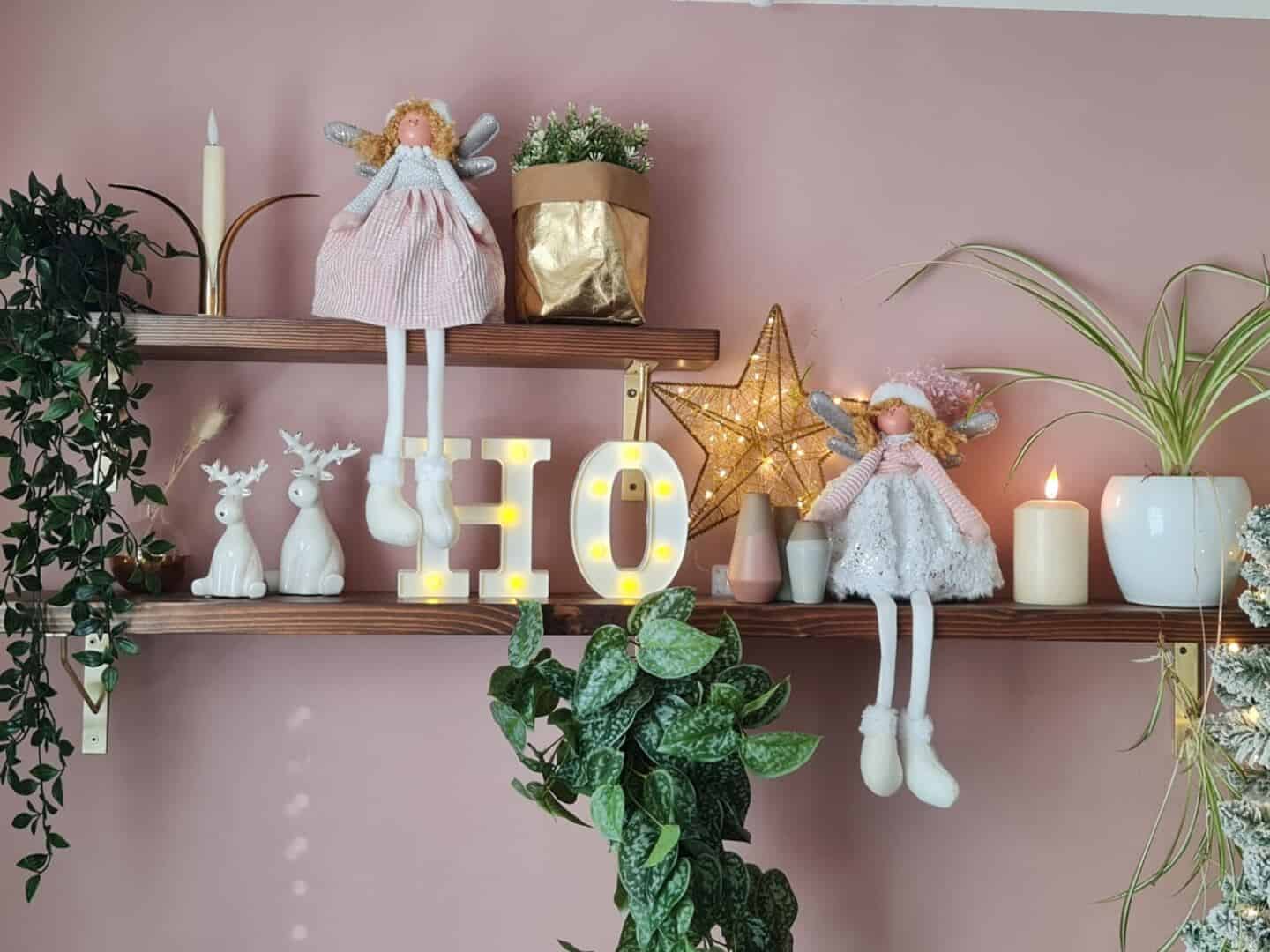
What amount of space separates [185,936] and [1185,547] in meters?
1.20

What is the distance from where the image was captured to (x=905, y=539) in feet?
4.25

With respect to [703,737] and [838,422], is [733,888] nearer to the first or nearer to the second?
[703,737]

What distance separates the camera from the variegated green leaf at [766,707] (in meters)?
1.13

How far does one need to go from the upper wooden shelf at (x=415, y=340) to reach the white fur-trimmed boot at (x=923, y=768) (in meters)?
0.44

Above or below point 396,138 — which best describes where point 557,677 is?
below

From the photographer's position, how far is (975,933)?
4.76ft

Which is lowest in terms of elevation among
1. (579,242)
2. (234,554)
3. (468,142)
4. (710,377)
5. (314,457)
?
(234,554)

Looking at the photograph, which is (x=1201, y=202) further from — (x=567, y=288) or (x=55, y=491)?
(x=55, y=491)

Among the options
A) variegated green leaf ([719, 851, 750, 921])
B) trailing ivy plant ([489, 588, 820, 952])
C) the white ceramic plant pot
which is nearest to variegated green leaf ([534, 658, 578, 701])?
trailing ivy plant ([489, 588, 820, 952])

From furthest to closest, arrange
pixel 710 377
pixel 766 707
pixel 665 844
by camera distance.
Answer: pixel 710 377 < pixel 766 707 < pixel 665 844

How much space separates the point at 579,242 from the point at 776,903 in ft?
2.31

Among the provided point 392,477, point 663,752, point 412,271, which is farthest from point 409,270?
point 663,752

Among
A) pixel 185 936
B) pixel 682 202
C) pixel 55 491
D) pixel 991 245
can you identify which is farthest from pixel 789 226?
pixel 185 936

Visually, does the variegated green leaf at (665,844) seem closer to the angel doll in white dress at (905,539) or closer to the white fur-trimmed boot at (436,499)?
the angel doll in white dress at (905,539)
